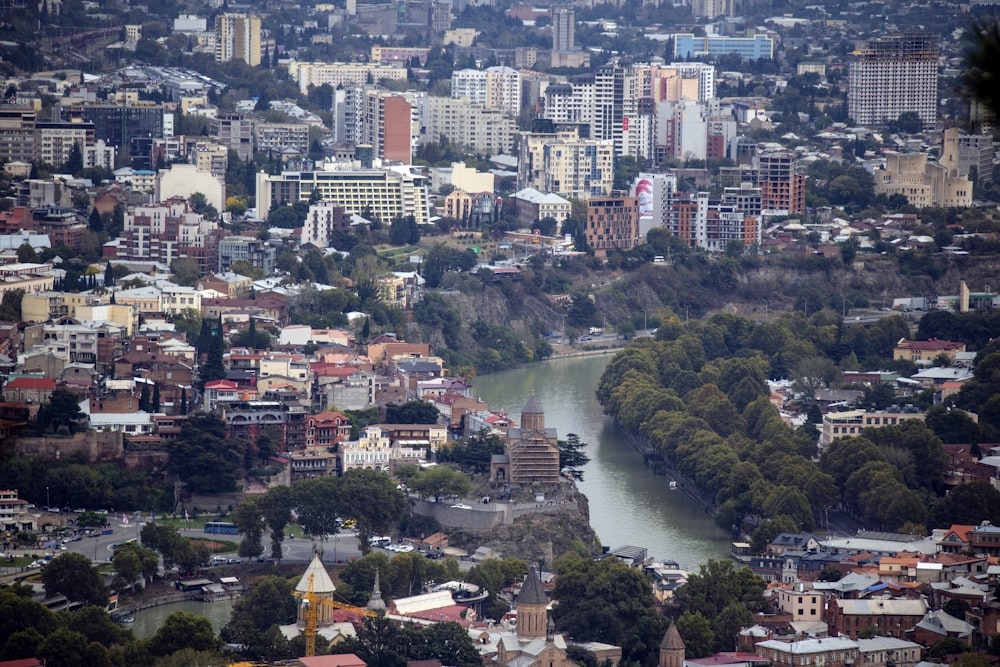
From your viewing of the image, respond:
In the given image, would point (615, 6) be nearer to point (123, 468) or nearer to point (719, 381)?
point (719, 381)

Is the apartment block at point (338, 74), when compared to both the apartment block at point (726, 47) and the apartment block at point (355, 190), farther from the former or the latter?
the apartment block at point (355, 190)

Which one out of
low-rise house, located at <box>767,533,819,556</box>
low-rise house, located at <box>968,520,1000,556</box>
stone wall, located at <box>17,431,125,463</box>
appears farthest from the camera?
stone wall, located at <box>17,431,125,463</box>

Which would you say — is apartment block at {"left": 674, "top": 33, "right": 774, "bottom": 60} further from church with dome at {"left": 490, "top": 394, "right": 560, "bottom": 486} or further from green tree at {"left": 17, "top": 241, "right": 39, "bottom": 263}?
church with dome at {"left": 490, "top": 394, "right": 560, "bottom": 486}

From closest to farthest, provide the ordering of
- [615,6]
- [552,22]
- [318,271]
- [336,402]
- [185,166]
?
[336,402] → [318,271] → [185,166] → [552,22] → [615,6]

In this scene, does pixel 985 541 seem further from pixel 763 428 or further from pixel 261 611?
pixel 261 611

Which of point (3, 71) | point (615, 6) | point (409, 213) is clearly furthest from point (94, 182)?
point (615, 6)

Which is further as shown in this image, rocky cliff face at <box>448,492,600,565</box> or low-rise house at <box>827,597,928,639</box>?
rocky cliff face at <box>448,492,600,565</box>

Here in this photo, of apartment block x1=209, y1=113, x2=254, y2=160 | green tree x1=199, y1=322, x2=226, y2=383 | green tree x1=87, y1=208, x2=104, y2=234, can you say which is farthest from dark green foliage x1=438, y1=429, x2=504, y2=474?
apartment block x1=209, y1=113, x2=254, y2=160

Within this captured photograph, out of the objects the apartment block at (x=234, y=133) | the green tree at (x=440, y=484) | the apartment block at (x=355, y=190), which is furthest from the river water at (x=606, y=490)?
the apartment block at (x=234, y=133)
